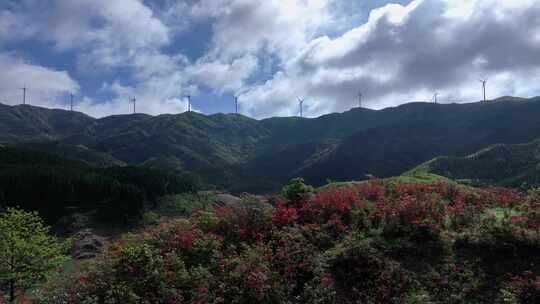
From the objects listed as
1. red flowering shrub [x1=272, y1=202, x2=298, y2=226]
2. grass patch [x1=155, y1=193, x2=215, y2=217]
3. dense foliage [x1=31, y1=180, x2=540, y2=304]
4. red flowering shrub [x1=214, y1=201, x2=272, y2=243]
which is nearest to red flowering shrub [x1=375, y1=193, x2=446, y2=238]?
dense foliage [x1=31, y1=180, x2=540, y2=304]

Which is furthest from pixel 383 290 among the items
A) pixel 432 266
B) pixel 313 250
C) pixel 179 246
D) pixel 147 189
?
pixel 147 189

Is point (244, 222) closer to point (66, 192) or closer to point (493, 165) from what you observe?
point (66, 192)

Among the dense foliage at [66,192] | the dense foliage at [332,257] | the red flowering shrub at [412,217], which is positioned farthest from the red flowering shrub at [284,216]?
the dense foliage at [66,192]

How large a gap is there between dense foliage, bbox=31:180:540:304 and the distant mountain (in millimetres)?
135768

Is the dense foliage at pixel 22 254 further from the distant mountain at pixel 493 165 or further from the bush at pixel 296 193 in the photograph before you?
the distant mountain at pixel 493 165

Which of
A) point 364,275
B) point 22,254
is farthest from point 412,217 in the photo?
point 22,254

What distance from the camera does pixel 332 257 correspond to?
11.5 meters

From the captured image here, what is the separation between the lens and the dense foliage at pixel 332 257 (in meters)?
10.2

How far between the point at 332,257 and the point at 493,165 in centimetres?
17324

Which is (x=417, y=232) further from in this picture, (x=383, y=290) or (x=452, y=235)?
(x=383, y=290)

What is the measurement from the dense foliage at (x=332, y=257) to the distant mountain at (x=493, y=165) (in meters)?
136

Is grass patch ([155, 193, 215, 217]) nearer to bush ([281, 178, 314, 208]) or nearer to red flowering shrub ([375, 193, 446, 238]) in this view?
bush ([281, 178, 314, 208])

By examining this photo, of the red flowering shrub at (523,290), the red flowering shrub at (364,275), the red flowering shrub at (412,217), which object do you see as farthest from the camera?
the red flowering shrub at (412,217)

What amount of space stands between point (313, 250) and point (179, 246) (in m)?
3.91
